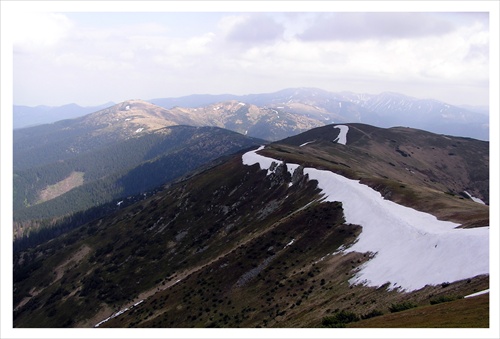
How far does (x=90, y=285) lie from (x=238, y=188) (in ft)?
180

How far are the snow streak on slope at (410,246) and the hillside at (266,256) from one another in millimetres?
225

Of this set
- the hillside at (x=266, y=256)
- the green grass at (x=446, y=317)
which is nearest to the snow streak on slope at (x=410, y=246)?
the hillside at (x=266, y=256)

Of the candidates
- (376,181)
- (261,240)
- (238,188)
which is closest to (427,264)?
(261,240)

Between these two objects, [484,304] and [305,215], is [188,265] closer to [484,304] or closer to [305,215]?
[305,215]

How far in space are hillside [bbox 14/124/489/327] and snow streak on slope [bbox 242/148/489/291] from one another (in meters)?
0.22

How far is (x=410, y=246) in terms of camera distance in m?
56.8

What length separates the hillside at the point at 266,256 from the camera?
4928cm

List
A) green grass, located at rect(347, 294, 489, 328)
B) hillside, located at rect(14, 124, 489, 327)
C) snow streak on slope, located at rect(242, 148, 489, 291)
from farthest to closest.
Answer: hillside, located at rect(14, 124, 489, 327)
snow streak on slope, located at rect(242, 148, 489, 291)
green grass, located at rect(347, 294, 489, 328)

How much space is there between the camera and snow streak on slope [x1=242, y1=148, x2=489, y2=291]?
45094 millimetres

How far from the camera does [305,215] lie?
283ft

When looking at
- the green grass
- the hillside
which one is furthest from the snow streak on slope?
the green grass

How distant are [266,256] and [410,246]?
29352 millimetres

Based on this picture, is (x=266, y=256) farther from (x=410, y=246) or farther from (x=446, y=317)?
(x=446, y=317)

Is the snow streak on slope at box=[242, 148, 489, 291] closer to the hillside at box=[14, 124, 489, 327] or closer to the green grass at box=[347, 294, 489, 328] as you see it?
the hillside at box=[14, 124, 489, 327]
